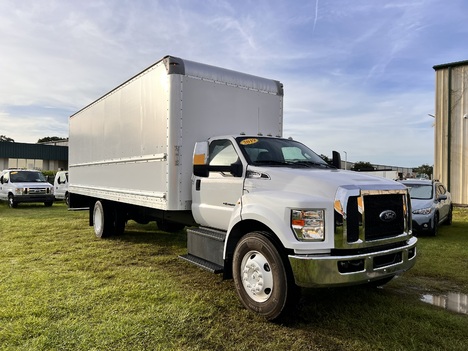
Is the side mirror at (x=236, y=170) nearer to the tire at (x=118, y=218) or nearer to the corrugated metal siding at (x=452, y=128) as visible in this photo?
the tire at (x=118, y=218)

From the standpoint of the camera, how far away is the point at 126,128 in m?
7.43

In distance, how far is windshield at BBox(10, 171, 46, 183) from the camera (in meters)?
18.9

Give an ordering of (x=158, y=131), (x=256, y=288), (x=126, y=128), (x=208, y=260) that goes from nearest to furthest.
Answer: (x=256, y=288)
(x=208, y=260)
(x=158, y=131)
(x=126, y=128)

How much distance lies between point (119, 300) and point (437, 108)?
1770 centimetres

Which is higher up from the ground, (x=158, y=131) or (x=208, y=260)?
(x=158, y=131)

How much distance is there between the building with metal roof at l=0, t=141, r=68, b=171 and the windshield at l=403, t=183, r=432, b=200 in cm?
4934

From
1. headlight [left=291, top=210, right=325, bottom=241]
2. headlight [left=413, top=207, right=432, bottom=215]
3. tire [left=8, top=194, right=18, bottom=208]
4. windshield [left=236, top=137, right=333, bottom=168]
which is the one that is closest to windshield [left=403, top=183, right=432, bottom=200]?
headlight [left=413, top=207, right=432, bottom=215]

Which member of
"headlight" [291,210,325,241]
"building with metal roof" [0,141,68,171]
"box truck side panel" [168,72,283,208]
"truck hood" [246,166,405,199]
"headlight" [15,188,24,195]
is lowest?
"headlight" [15,188,24,195]

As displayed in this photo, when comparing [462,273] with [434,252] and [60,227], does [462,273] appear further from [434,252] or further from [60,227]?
[60,227]

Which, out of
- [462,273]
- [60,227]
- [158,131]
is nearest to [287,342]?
[158,131]

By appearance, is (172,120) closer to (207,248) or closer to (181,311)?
(207,248)

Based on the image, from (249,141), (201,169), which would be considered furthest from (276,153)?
(201,169)

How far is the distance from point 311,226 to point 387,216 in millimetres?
978

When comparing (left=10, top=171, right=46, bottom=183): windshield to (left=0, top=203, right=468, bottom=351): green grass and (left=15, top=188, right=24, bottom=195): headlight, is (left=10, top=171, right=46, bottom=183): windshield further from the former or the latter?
(left=0, top=203, right=468, bottom=351): green grass
